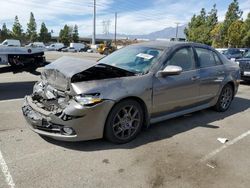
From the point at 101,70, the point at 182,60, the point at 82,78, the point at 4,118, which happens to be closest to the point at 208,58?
the point at 182,60

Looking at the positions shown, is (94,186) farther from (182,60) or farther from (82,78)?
(182,60)

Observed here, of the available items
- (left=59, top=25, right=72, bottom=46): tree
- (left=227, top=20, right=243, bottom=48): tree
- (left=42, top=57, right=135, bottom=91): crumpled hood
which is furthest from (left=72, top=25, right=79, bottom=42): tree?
(left=42, top=57, right=135, bottom=91): crumpled hood

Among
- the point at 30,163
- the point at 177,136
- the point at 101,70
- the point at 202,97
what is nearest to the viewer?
the point at 30,163

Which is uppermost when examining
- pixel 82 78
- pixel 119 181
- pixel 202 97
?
pixel 82 78

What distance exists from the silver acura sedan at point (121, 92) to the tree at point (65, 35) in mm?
79266

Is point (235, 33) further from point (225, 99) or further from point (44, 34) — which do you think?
point (44, 34)

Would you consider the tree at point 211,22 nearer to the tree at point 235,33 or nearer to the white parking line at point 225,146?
the tree at point 235,33

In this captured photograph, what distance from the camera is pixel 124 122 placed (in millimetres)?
4129

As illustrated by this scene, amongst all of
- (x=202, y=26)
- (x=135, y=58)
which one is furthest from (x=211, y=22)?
(x=135, y=58)

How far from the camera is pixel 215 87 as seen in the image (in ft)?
18.9

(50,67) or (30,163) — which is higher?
(50,67)

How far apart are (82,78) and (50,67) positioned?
2.62ft

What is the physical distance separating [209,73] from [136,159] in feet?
8.98

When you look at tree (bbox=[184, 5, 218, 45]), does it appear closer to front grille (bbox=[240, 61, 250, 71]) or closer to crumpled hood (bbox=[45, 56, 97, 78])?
front grille (bbox=[240, 61, 250, 71])
